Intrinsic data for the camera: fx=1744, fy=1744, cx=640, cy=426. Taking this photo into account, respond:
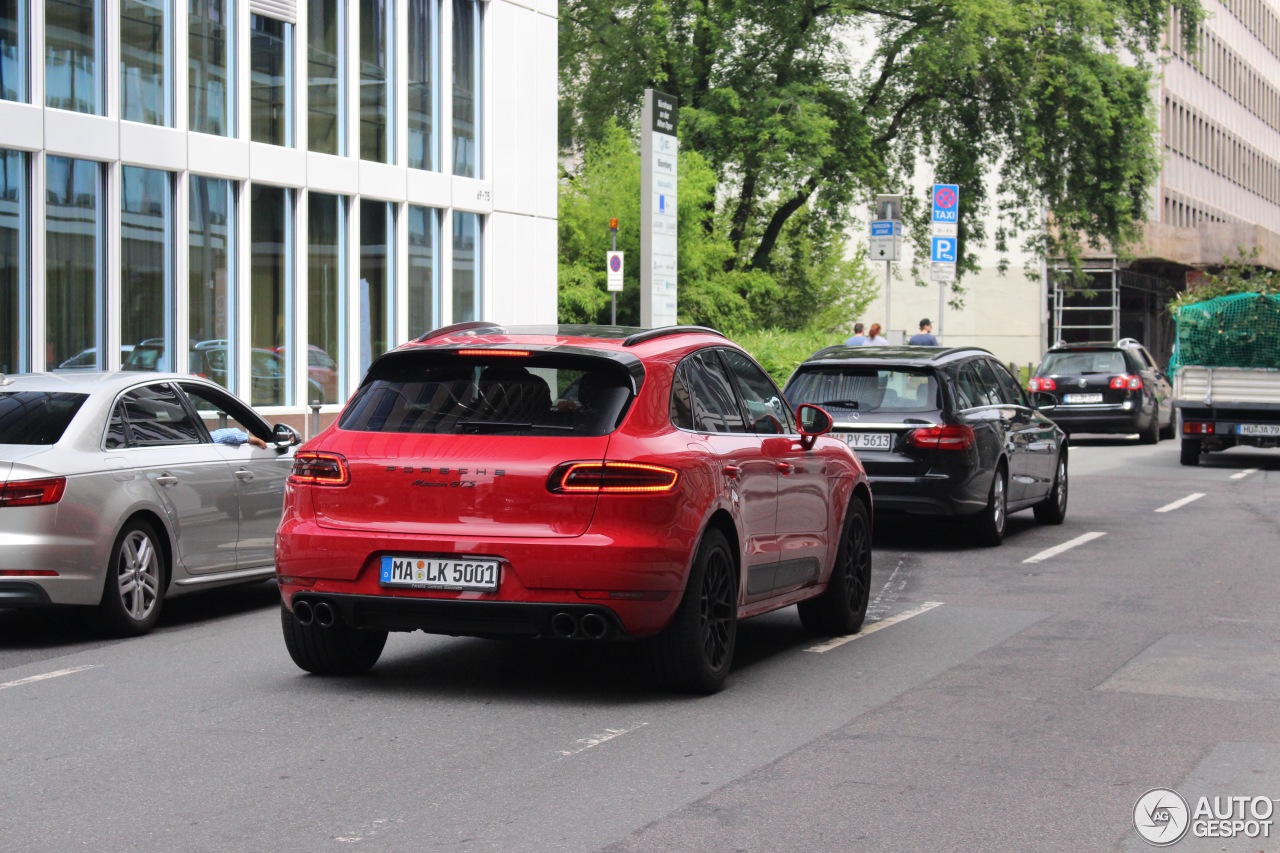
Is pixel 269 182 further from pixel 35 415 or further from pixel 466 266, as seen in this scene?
pixel 35 415

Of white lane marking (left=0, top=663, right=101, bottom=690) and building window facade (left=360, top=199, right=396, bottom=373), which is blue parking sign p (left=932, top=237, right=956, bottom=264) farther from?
white lane marking (left=0, top=663, right=101, bottom=690)

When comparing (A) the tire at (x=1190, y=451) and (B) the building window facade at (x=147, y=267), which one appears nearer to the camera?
(B) the building window facade at (x=147, y=267)

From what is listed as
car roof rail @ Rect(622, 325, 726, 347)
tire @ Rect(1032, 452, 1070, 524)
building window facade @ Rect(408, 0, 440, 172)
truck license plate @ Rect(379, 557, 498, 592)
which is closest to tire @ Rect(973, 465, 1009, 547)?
tire @ Rect(1032, 452, 1070, 524)

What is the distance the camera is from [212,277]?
22.5 metres

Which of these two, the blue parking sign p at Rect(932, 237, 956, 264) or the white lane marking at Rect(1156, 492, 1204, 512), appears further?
the blue parking sign p at Rect(932, 237, 956, 264)

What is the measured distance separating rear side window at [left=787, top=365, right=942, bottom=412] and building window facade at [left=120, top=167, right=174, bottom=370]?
9920 millimetres

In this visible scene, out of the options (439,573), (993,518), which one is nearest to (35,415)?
(439,573)

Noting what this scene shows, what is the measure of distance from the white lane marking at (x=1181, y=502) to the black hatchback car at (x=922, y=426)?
3.99 meters

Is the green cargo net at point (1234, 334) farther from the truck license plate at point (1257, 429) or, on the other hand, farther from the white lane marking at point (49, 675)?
the white lane marking at point (49, 675)

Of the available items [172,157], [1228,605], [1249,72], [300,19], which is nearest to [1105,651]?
[1228,605]

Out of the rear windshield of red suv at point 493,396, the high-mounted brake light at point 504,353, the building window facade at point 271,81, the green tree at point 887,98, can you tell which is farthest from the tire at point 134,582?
the green tree at point 887,98

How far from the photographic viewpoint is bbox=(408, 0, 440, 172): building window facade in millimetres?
26734

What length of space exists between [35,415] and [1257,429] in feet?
63.0

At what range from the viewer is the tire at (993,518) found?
14547 mm
